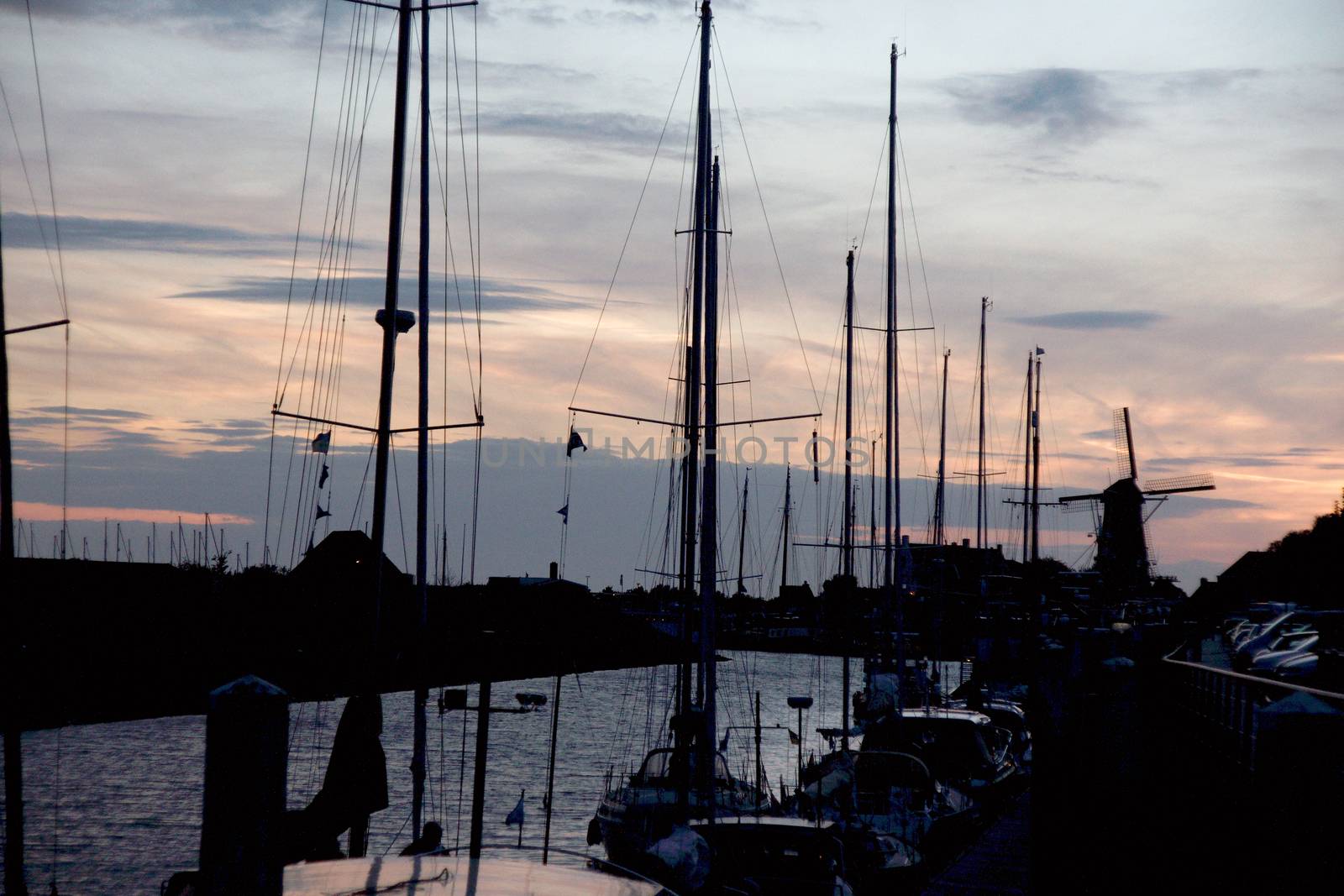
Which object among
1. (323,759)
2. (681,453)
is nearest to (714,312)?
(681,453)

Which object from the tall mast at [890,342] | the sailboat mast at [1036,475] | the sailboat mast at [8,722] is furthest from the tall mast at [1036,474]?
the sailboat mast at [8,722]

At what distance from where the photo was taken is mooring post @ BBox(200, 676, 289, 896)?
25.9 ft

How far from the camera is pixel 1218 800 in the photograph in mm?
17156

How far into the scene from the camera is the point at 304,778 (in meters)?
44.9

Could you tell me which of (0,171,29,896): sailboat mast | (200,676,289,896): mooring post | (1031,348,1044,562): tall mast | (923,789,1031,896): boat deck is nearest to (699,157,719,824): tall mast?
(923,789,1031,896): boat deck

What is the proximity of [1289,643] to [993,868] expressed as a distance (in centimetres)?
860

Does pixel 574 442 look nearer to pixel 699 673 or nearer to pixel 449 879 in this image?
pixel 699 673

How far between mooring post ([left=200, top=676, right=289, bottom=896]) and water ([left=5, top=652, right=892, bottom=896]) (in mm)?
19728

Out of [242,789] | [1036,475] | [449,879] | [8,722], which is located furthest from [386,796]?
[1036,475]

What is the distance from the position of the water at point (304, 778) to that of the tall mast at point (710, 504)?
4952 mm

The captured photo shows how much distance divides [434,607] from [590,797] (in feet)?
A: 164

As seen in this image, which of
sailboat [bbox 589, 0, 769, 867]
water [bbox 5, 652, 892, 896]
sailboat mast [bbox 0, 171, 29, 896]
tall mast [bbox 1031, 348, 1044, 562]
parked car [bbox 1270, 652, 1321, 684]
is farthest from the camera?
tall mast [bbox 1031, 348, 1044, 562]

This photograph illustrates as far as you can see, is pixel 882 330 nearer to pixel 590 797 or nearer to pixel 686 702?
pixel 590 797

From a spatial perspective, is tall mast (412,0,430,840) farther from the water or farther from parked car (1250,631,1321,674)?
parked car (1250,631,1321,674)
